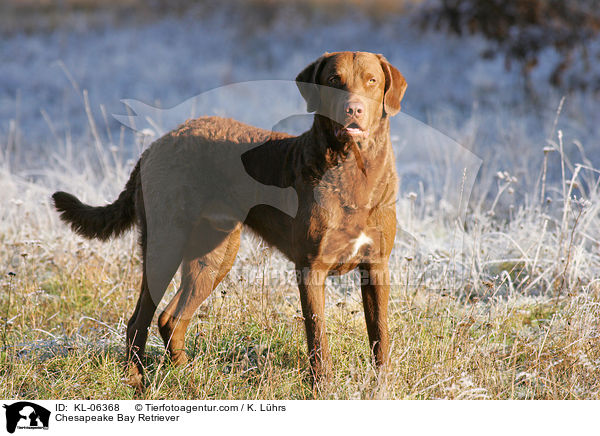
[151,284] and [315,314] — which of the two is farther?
[151,284]

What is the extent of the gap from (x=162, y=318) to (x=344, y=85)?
152cm

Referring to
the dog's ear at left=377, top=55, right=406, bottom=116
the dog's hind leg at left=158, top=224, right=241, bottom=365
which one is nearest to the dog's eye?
the dog's ear at left=377, top=55, right=406, bottom=116

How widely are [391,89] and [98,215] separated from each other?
1712mm

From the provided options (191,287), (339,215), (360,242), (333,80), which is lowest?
(191,287)

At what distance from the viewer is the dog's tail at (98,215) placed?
3236mm

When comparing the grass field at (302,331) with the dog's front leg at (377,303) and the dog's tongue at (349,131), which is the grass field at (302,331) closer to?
the dog's front leg at (377,303)

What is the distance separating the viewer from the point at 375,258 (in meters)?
2.66

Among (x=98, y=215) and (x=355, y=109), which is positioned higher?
(x=355, y=109)

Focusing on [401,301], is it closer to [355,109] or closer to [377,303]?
[377,303]

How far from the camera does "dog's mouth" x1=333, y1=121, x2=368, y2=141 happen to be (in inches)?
96.1

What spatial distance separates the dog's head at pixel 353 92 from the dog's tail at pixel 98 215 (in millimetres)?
1187
